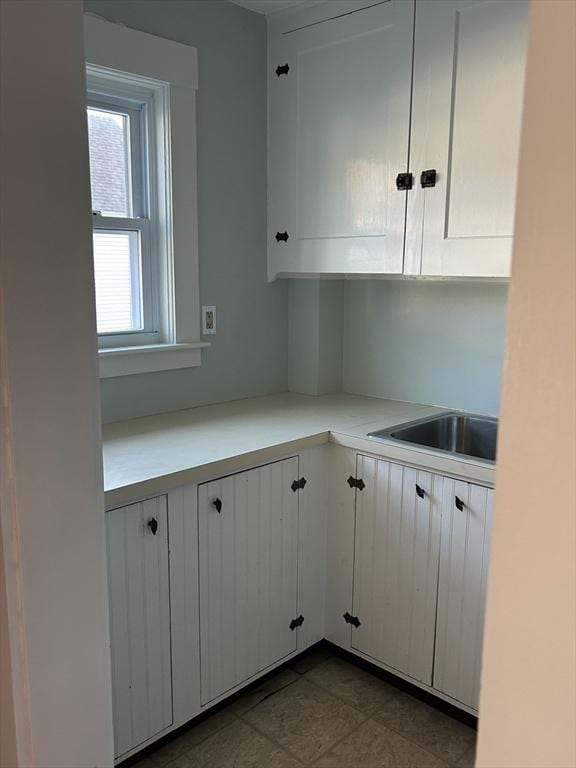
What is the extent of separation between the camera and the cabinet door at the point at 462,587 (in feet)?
6.11

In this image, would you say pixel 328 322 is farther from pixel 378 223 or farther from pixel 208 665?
pixel 208 665

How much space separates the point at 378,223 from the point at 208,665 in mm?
1548

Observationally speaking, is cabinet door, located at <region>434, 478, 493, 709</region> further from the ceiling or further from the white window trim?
the ceiling

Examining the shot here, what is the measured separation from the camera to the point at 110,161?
2182 mm

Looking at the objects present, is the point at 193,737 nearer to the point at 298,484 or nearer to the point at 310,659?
the point at 310,659

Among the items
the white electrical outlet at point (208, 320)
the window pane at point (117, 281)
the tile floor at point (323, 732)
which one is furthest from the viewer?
the white electrical outlet at point (208, 320)

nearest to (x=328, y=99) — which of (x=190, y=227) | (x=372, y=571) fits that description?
(x=190, y=227)

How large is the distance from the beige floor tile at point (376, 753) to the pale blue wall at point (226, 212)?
128 cm

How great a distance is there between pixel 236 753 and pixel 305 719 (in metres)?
0.26

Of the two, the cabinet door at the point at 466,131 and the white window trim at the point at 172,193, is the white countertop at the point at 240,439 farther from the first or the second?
the cabinet door at the point at 466,131

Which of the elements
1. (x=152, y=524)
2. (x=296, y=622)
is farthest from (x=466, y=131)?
(x=296, y=622)

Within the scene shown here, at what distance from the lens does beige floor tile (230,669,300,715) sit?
2082 mm

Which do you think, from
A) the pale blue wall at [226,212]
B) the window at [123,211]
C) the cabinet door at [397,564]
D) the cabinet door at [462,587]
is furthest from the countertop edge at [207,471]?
the window at [123,211]

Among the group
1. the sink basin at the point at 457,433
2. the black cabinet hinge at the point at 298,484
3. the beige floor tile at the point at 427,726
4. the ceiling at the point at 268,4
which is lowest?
the beige floor tile at the point at 427,726
